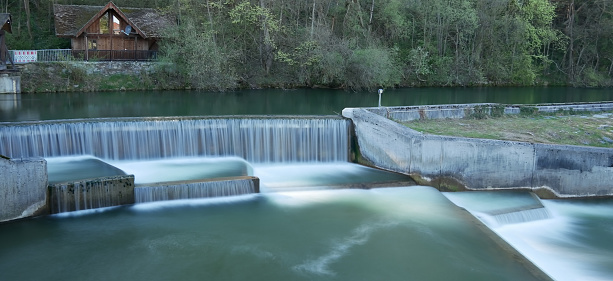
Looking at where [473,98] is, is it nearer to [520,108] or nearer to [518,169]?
[520,108]

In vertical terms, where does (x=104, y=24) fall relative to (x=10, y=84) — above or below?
above

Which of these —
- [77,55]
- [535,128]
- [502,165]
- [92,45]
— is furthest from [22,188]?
[92,45]

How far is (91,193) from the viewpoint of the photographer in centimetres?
1341

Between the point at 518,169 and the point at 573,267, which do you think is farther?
the point at 518,169

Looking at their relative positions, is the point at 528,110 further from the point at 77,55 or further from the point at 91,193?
the point at 77,55

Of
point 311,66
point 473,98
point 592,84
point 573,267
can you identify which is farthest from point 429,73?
point 573,267

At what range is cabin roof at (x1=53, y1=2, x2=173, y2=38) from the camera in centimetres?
3666

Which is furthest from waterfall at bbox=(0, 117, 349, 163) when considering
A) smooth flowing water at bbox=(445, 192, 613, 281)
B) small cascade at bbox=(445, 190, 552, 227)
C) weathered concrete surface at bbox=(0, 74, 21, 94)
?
weathered concrete surface at bbox=(0, 74, 21, 94)

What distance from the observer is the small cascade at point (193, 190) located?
46.1 ft

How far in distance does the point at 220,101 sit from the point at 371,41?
15763 millimetres

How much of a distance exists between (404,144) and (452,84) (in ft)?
107

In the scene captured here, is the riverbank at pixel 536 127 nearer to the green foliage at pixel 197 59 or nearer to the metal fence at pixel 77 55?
the green foliage at pixel 197 59

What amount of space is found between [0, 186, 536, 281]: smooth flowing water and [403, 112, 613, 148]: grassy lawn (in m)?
4.62

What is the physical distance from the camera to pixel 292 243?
12.0m
